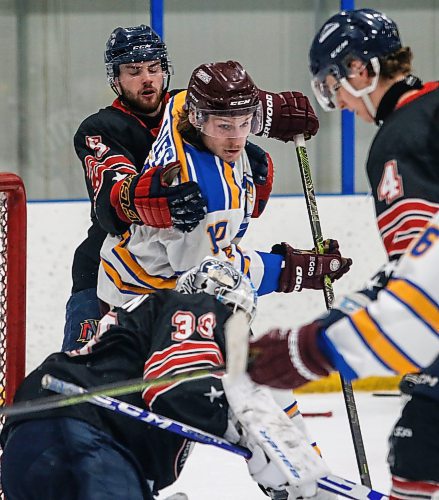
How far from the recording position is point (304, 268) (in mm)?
3297

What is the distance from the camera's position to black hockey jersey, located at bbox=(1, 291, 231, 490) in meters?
2.39

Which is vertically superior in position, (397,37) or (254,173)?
(397,37)

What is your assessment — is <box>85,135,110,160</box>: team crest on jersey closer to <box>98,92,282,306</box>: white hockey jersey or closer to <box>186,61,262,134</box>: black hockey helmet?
<box>98,92,282,306</box>: white hockey jersey

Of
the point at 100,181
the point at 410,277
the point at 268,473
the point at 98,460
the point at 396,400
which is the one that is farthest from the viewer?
the point at 396,400

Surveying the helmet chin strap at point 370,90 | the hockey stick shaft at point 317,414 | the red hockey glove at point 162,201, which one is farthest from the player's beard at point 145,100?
the hockey stick shaft at point 317,414

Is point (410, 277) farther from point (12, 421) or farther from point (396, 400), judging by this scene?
point (396, 400)

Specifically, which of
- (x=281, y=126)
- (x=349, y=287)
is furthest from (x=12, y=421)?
(x=349, y=287)

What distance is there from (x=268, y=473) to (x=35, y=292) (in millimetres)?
2484

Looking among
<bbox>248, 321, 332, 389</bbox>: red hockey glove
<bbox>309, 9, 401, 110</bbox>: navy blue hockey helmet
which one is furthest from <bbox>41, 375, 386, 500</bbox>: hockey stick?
<bbox>309, 9, 401, 110</bbox>: navy blue hockey helmet

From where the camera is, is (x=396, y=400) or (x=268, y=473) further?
(x=396, y=400)

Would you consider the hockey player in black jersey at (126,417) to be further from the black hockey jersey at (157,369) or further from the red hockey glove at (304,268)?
the red hockey glove at (304,268)

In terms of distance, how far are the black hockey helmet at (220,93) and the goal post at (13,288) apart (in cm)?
46

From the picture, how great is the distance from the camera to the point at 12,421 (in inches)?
96.2

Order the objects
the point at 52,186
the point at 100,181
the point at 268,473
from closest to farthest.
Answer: the point at 268,473
the point at 100,181
the point at 52,186
